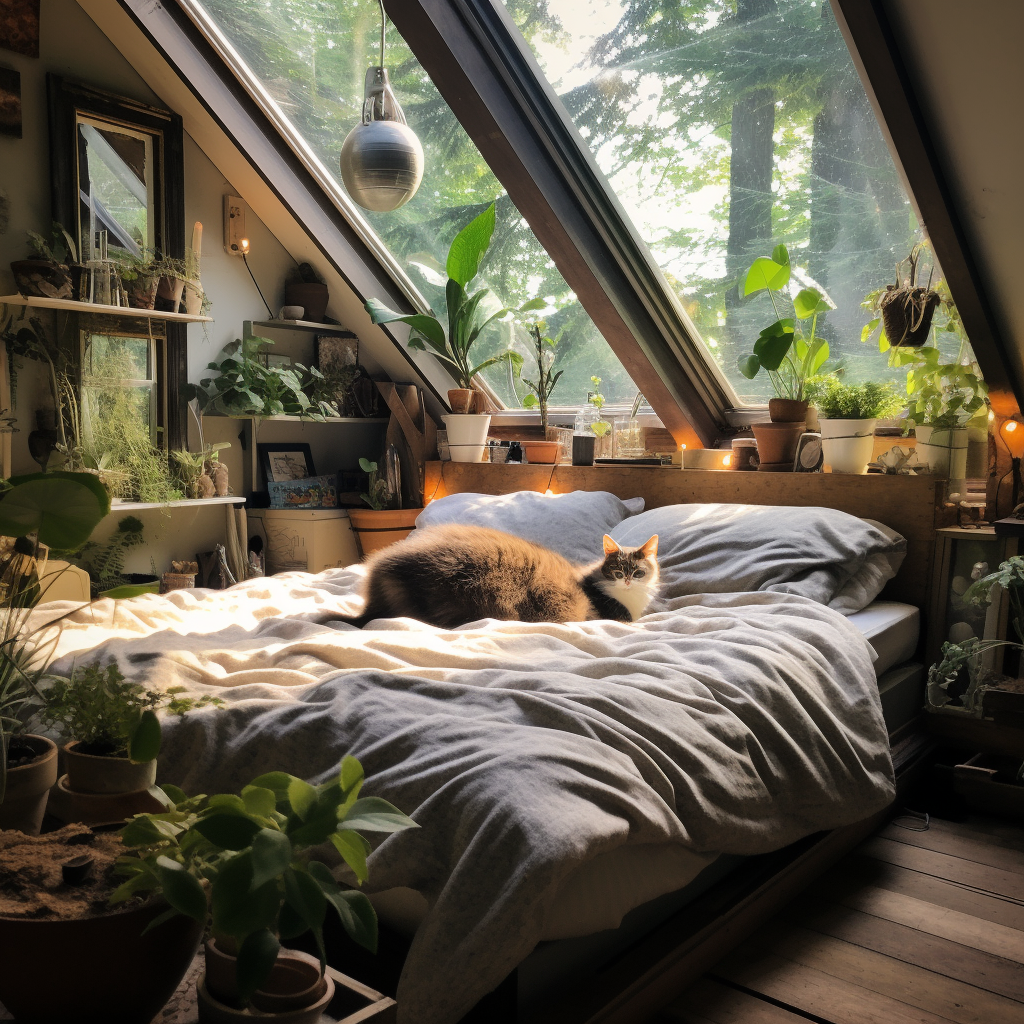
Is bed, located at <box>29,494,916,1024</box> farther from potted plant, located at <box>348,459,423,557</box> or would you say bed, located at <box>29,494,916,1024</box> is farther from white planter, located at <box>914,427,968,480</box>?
potted plant, located at <box>348,459,423,557</box>

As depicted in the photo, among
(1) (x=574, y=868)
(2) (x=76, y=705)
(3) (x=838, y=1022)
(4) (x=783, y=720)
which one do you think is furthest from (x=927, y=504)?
(2) (x=76, y=705)

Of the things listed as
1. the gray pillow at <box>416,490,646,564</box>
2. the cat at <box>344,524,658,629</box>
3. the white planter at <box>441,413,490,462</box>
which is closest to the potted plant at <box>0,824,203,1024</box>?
the cat at <box>344,524,658,629</box>

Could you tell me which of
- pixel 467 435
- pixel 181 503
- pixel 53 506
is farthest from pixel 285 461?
pixel 53 506

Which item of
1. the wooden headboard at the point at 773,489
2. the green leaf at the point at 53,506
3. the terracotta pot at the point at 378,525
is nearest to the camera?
the green leaf at the point at 53,506

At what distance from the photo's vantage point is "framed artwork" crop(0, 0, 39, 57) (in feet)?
9.81

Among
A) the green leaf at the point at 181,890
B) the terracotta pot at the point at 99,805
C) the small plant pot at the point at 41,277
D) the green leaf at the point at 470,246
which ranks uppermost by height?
the green leaf at the point at 470,246

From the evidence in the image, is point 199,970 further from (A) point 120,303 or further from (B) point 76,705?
(A) point 120,303

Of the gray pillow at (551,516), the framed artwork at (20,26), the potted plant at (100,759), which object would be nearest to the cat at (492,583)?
the gray pillow at (551,516)

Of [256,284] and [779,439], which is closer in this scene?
[779,439]

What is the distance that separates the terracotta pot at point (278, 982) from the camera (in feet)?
2.01

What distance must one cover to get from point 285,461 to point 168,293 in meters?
0.95

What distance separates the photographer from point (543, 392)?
360cm

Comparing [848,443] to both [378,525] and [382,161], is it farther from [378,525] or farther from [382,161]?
[378,525]

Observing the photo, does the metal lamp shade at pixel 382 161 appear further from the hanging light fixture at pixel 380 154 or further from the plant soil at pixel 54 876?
the plant soil at pixel 54 876
